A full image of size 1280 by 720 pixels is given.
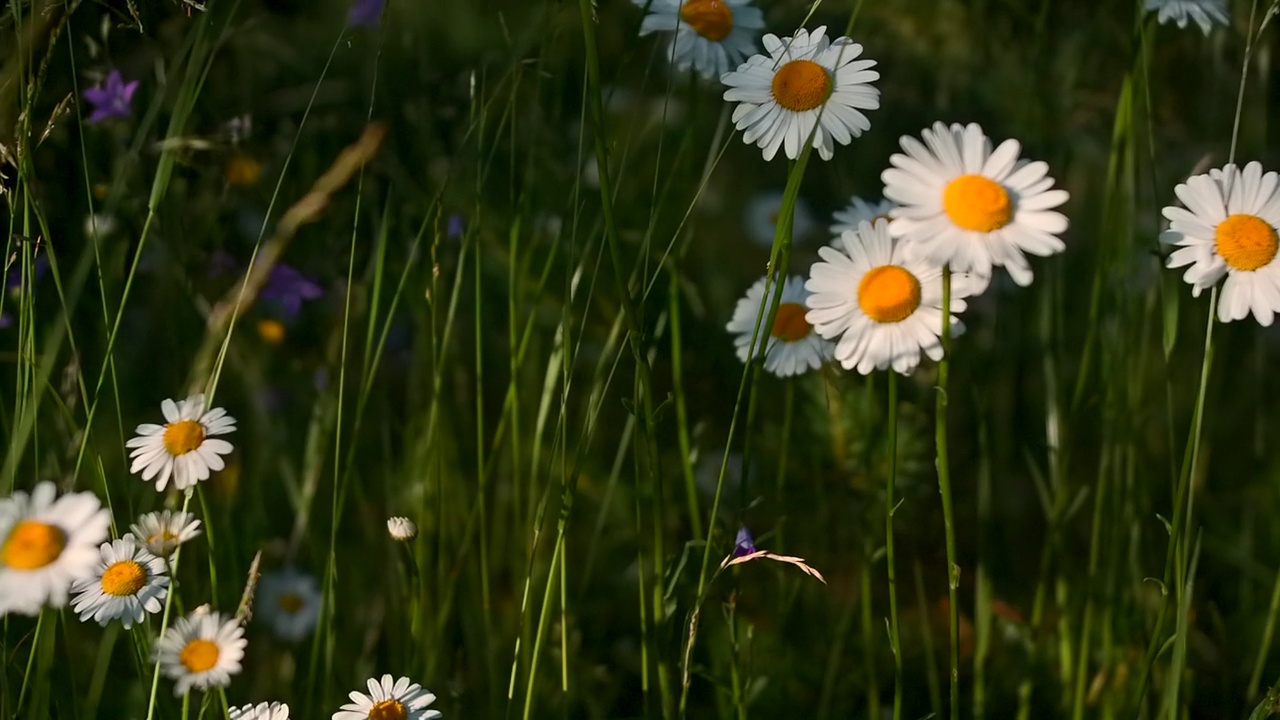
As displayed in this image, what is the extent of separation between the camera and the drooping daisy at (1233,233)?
2.10 feet

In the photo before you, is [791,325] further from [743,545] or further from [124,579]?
[124,579]

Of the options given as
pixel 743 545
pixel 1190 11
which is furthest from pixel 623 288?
pixel 1190 11

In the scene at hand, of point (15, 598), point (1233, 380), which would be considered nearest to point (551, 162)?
point (15, 598)

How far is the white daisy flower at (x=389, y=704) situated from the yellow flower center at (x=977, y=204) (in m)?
0.39

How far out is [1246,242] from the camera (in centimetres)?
64

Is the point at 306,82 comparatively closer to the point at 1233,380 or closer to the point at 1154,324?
the point at 1154,324

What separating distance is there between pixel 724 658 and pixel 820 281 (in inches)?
17.1

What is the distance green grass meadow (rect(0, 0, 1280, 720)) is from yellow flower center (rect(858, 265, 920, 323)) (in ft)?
0.17

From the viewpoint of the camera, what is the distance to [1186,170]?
158 cm

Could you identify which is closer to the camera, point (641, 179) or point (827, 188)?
point (641, 179)

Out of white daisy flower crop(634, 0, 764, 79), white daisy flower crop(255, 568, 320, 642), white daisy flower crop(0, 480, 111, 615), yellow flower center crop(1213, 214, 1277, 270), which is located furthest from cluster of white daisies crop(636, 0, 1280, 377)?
white daisy flower crop(255, 568, 320, 642)

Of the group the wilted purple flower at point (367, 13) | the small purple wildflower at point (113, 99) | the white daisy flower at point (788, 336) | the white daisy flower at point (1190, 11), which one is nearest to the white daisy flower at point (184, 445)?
the white daisy flower at point (788, 336)

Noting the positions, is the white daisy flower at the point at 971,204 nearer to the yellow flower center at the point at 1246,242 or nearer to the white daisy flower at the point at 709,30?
the yellow flower center at the point at 1246,242

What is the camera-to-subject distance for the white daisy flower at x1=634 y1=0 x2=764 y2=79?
0.84m
